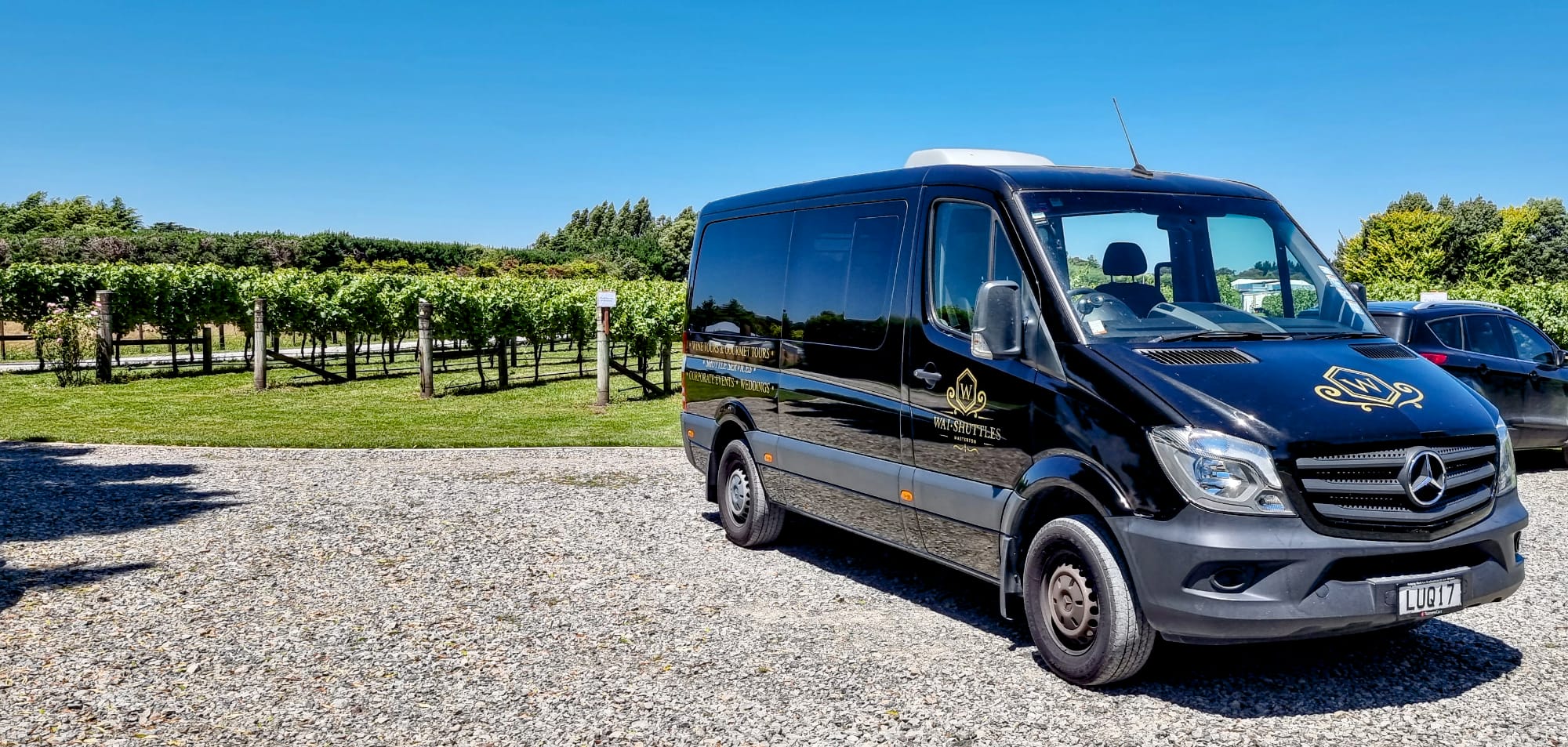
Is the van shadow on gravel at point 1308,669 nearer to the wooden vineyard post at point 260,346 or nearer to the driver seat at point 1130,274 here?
the driver seat at point 1130,274

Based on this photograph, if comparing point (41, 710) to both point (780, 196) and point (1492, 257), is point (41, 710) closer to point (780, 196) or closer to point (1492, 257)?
point (780, 196)

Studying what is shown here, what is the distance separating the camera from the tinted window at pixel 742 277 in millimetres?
7910

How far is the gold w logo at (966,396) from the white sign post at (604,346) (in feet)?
44.8

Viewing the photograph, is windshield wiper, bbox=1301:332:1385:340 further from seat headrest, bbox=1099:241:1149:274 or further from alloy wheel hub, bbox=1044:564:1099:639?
alloy wheel hub, bbox=1044:564:1099:639

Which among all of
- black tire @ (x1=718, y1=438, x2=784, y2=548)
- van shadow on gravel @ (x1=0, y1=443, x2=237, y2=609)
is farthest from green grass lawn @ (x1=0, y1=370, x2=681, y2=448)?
black tire @ (x1=718, y1=438, x2=784, y2=548)

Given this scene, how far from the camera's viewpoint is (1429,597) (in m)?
4.73

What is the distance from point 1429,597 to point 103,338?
25955 mm

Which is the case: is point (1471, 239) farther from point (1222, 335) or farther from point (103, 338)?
point (1222, 335)

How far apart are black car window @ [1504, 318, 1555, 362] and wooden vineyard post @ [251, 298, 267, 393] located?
67.6 feet

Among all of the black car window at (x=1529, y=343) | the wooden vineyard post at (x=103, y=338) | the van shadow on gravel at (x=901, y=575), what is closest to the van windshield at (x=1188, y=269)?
the van shadow on gravel at (x=901, y=575)

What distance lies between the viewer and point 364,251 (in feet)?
271

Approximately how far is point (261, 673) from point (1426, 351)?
10195mm

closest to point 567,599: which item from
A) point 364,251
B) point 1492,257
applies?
point 364,251

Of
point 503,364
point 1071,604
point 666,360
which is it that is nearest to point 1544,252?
point 666,360
